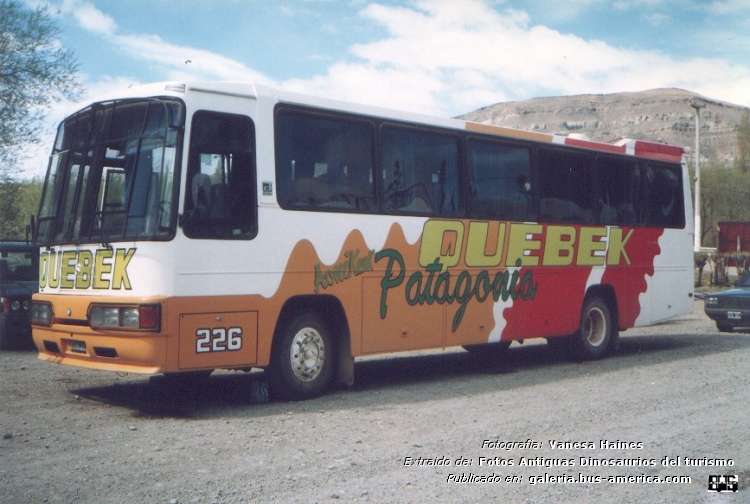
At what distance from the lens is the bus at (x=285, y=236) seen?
27.2ft

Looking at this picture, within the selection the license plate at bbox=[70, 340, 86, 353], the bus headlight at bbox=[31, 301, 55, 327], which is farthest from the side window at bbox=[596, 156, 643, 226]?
the bus headlight at bbox=[31, 301, 55, 327]

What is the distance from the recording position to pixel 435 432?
299 inches

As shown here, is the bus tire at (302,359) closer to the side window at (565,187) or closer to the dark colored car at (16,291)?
the side window at (565,187)

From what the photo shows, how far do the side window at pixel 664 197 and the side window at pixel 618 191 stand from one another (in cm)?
35

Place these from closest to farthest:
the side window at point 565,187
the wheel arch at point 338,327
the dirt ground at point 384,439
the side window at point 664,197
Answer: the dirt ground at point 384,439, the wheel arch at point 338,327, the side window at point 565,187, the side window at point 664,197

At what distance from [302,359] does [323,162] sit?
2.31m

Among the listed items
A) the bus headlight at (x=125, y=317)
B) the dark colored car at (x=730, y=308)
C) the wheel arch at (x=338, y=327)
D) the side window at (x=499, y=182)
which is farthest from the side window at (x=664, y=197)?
the bus headlight at (x=125, y=317)

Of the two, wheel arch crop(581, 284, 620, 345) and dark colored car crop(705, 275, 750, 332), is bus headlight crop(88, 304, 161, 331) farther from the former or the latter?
dark colored car crop(705, 275, 750, 332)

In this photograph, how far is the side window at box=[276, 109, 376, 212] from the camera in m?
9.21

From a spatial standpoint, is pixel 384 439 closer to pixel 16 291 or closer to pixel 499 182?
pixel 499 182

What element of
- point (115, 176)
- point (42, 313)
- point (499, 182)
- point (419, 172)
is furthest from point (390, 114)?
point (42, 313)

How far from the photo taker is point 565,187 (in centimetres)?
1316

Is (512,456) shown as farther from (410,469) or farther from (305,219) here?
(305,219)

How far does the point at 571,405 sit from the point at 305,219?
3.64 metres
